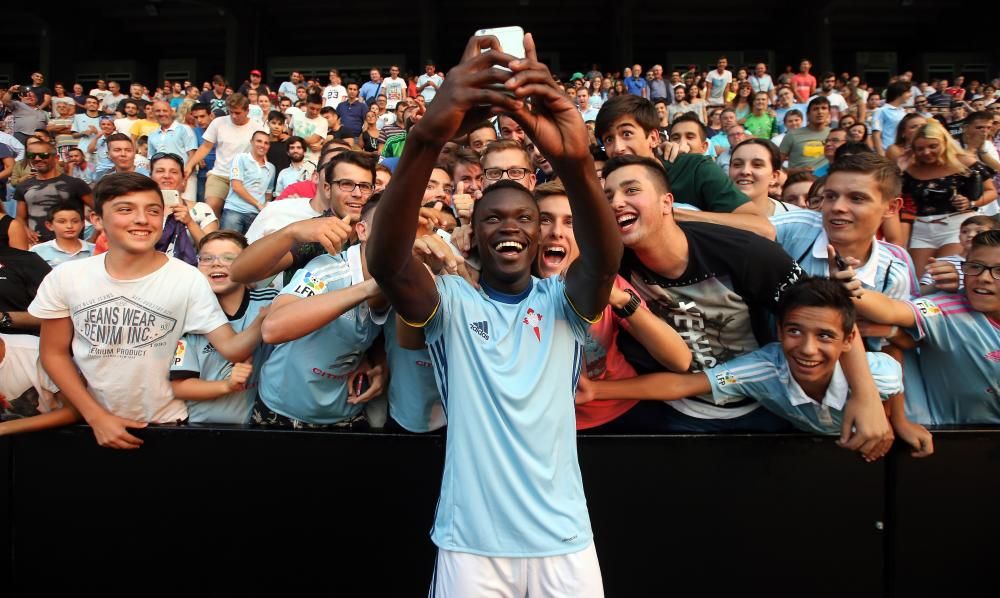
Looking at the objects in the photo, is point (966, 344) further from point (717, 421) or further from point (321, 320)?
point (321, 320)

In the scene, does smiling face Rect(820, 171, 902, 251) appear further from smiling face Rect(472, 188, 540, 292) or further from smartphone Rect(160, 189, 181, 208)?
smartphone Rect(160, 189, 181, 208)

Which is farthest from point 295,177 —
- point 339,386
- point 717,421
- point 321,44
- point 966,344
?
point 321,44

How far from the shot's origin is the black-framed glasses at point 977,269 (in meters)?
2.77

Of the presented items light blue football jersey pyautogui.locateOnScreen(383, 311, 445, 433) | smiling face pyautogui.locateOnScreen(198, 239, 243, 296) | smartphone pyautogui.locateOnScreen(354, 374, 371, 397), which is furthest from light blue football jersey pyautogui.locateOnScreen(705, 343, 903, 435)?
smiling face pyautogui.locateOnScreen(198, 239, 243, 296)

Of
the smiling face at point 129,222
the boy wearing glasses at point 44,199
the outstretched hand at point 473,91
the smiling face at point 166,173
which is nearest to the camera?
the outstretched hand at point 473,91

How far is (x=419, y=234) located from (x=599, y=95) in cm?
1173

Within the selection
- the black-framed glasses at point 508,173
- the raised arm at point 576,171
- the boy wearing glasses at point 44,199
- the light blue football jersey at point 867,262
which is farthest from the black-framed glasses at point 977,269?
the boy wearing glasses at point 44,199

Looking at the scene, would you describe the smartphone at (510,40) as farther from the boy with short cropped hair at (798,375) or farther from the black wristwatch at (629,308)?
the boy with short cropped hair at (798,375)

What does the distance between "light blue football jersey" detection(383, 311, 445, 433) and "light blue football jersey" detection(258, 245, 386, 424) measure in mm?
156

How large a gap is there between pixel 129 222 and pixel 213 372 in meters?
0.76

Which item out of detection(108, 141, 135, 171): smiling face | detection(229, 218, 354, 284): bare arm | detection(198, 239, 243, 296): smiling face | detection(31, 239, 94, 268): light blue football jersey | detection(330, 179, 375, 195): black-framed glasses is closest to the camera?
detection(229, 218, 354, 284): bare arm

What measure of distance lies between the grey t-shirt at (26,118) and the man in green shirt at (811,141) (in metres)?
13.8

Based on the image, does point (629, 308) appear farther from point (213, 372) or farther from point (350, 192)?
point (213, 372)

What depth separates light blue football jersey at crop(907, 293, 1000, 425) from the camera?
9.21 feet
